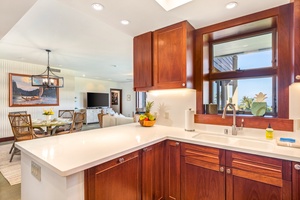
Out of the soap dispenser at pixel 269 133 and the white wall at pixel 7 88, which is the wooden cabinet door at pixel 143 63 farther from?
the white wall at pixel 7 88

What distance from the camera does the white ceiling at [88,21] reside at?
5.77 feet

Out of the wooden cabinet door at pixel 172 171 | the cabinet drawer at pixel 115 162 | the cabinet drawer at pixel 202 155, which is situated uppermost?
the cabinet drawer at pixel 115 162

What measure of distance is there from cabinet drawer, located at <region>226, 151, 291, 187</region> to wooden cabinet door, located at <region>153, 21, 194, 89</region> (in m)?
1.04

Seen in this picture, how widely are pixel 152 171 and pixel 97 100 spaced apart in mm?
8078

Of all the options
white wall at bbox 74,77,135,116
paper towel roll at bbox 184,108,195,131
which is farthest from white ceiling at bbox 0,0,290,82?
white wall at bbox 74,77,135,116

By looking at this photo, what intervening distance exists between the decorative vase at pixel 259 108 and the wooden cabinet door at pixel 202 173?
2.61ft

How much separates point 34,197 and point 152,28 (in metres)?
2.38

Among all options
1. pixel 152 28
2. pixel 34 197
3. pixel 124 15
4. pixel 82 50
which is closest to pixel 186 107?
pixel 152 28

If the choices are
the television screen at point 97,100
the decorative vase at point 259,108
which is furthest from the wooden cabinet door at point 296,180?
the television screen at point 97,100

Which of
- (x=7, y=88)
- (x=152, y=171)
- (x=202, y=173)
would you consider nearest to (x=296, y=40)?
(x=202, y=173)

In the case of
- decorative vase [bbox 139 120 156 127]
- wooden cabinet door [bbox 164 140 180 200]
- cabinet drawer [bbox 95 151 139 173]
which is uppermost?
decorative vase [bbox 139 120 156 127]

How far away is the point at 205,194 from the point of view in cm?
168

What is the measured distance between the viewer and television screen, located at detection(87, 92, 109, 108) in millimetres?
8845

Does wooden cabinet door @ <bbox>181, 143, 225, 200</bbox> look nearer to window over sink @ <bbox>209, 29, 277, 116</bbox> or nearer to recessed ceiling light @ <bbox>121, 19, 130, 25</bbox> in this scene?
window over sink @ <bbox>209, 29, 277, 116</bbox>
